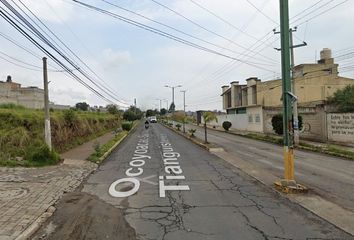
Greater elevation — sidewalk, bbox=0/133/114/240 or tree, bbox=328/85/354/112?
tree, bbox=328/85/354/112

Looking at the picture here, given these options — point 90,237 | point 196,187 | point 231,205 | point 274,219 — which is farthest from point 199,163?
point 90,237

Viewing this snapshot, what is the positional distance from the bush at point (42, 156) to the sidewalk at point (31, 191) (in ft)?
1.93

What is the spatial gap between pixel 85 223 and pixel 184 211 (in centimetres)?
212

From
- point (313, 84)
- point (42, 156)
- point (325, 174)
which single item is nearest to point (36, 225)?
point (42, 156)

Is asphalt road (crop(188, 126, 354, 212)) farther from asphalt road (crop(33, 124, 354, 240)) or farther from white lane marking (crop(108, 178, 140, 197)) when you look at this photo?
white lane marking (crop(108, 178, 140, 197))

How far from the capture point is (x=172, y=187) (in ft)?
34.0

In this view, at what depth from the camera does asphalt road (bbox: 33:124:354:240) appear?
623 centimetres

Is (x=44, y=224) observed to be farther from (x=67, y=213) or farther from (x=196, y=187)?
(x=196, y=187)

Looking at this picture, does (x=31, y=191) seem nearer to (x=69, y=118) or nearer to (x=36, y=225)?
(x=36, y=225)

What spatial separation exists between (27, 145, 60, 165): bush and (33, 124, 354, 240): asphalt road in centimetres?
355

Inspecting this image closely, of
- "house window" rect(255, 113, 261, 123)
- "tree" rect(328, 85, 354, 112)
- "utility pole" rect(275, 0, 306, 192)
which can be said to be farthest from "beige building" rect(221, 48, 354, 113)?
"utility pole" rect(275, 0, 306, 192)

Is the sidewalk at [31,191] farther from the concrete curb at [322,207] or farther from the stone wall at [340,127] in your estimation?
the stone wall at [340,127]

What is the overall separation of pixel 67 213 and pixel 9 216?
3.76 feet

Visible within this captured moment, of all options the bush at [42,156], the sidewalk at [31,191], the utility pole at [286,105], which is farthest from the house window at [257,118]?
the utility pole at [286,105]
